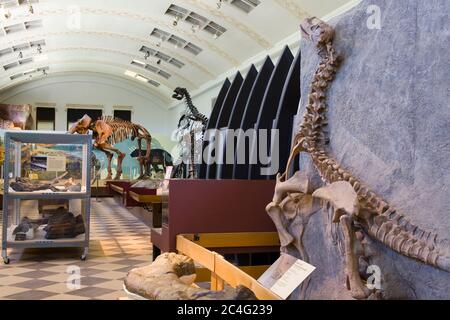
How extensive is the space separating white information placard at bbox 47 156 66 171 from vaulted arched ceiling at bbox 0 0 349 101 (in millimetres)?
7963

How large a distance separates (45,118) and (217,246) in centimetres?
2729

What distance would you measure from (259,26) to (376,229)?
1411 cm

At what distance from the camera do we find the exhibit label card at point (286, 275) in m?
2.11

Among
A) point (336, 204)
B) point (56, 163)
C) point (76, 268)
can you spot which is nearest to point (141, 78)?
point (56, 163)

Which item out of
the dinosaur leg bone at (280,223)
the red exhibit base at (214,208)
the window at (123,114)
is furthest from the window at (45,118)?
the dinosaur leg bone at (280,223)

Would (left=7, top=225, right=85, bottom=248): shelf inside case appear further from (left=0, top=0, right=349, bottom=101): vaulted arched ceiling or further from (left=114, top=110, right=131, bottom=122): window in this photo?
(left=114, top=110, right=131, bottom=122): window

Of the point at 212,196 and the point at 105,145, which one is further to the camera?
the point at 105,145

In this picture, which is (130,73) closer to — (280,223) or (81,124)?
(81,124)

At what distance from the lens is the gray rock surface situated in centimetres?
195

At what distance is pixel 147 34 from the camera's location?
2039 cm

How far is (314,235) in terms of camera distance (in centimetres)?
260

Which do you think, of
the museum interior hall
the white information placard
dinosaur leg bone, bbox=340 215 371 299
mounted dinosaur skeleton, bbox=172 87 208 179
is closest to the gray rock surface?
the museum interior hall

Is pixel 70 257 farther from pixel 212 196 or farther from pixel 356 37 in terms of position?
pixel 356 37

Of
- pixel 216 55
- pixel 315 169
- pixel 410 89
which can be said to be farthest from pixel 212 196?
pixel 216 55
